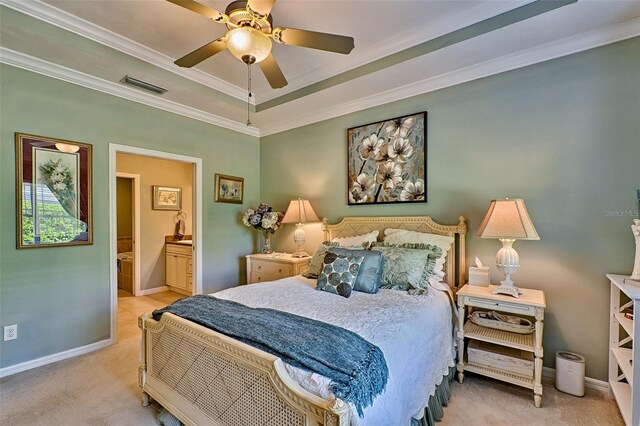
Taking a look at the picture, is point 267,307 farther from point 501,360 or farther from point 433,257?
point 501,360

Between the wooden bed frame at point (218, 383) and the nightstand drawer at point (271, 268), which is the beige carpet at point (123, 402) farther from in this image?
the nightstand drawer at point (271, 268)

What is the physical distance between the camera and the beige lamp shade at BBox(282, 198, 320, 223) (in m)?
3.66

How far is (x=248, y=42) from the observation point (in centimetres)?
174

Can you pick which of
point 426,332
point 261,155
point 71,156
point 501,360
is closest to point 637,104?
point 501,360

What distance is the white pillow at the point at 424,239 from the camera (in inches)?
101

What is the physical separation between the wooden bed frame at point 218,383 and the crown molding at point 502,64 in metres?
2.83

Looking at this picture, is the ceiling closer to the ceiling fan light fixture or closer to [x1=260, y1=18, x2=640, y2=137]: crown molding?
[x1=260, y1=18, x2=640, y2=137]: crown molding

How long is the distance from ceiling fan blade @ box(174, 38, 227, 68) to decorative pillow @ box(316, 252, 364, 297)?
5.81ft

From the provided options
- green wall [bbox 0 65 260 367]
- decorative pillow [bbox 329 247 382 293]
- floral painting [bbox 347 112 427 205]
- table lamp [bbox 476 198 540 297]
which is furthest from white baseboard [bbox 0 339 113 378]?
table lamp [bbox 476 198 540 297]

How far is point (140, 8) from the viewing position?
85.4 inches

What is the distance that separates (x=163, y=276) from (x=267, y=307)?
13.8ft

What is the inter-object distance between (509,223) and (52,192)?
3872 mm

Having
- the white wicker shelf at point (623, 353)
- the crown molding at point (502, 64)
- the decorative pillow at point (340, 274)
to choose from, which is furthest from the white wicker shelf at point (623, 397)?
the crown molding at point (502, 64)

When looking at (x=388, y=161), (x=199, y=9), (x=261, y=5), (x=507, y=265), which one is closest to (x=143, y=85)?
(x=199, y=9)
